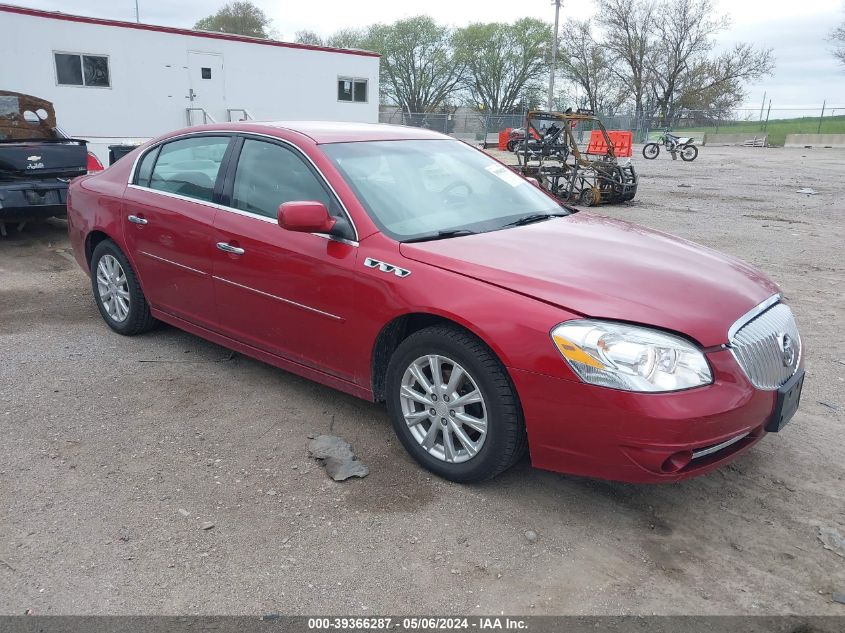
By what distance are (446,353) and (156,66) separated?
1618cm

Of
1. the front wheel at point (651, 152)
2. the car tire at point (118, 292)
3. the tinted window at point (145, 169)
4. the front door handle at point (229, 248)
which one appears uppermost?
the tinted window at point (145, 169)

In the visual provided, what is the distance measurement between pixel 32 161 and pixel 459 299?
23.6ft

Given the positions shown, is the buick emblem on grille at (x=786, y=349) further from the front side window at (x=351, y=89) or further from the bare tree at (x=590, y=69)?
the bare tree at (x=590, y=69)

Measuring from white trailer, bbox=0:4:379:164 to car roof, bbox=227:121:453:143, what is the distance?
42.9ft

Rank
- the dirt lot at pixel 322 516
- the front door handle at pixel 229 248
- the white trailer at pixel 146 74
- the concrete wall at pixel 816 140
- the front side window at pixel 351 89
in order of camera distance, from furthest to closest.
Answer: the concrete wall at pixel 816 140 → the front side window at pixel 351 89 → the white trailer at pixel 146 74 → the front door handle at pixel 229 248 → the dirt lot at pixel 322 516

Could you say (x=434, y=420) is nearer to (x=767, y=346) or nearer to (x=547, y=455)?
(x=547, y=455)

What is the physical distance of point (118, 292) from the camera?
517 cm

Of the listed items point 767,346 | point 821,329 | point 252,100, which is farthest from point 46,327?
point 252,100

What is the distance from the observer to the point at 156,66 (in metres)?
16.6

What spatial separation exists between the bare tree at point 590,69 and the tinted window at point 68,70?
4434 cm

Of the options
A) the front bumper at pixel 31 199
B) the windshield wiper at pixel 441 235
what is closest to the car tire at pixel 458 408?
the windshield wiper at pixel 441 235

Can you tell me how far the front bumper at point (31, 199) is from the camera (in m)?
7.89

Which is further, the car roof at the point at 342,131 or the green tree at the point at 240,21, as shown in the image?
the green tree at the point at 240,21

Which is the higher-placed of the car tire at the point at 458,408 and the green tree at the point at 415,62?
the green tree at the point at 415,62
